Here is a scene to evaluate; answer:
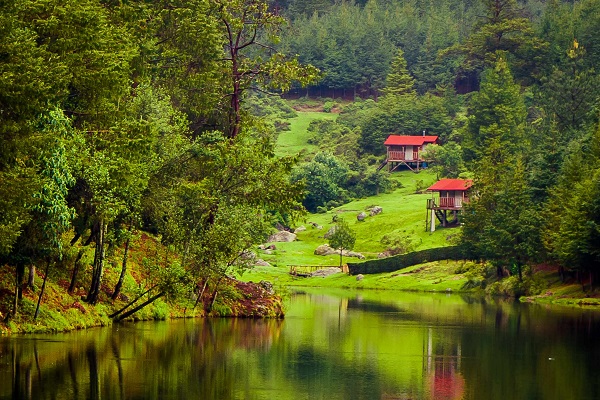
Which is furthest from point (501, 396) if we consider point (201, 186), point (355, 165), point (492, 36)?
point (492, 36)

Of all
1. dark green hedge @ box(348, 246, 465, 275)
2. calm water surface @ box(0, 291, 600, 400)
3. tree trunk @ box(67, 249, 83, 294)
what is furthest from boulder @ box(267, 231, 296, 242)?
tree trunk @ box(67, 249, 83, 294)

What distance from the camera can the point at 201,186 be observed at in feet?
195

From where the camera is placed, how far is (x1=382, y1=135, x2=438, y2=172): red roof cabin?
170750 millimetres

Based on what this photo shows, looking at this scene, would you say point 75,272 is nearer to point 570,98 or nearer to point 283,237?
point 283,237

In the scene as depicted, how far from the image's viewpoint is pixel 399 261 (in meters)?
119

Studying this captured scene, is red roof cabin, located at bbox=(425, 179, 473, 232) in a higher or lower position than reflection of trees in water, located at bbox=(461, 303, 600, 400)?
higher

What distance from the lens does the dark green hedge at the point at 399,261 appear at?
11800 cm

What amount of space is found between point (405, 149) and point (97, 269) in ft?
411

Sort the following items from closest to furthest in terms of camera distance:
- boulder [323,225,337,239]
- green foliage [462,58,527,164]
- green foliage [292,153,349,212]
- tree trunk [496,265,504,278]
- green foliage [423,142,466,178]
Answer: tree trunk [496,265,504,278] < boulder [323,225,337,239] < green foliage [462,58,527,164] < green foliage [423,142,466,178] < green foliage [292,153,349,212]

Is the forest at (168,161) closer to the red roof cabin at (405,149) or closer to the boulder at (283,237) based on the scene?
the boulder at (283,237)

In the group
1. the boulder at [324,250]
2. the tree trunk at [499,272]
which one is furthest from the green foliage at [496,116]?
the tree trunk at [499,272]

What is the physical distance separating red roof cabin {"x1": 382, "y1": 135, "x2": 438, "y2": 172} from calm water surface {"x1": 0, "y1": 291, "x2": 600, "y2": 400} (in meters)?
107

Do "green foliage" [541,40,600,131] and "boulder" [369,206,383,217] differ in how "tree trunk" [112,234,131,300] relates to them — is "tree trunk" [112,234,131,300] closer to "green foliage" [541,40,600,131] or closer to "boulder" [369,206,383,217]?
"boulder" [369,206,383,217]

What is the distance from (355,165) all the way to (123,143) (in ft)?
393
